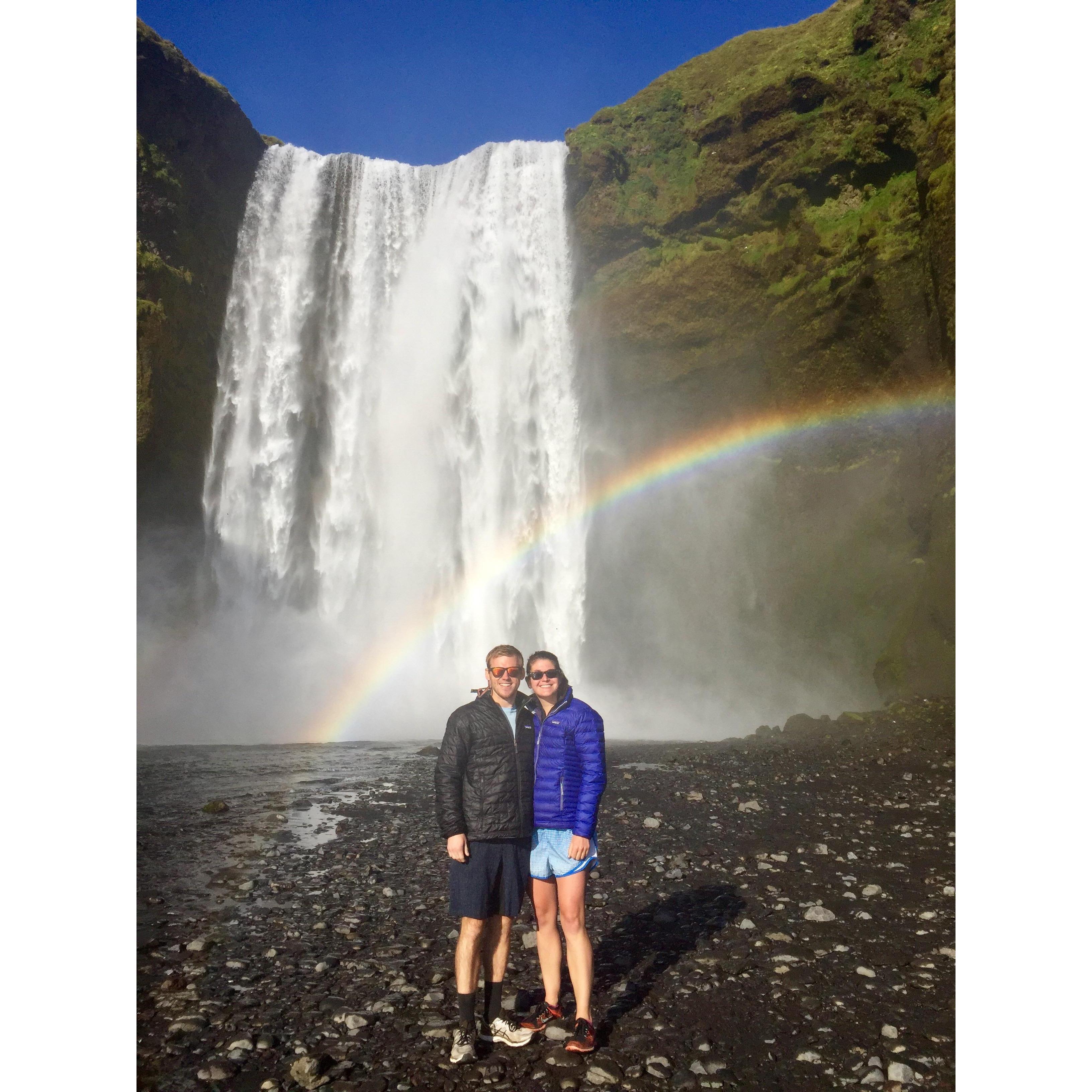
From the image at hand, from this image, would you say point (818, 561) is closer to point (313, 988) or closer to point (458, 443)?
point (458, 443)

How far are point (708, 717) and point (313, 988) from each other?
23.5m

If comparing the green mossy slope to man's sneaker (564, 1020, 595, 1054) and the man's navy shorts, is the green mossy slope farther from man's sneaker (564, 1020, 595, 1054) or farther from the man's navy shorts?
man's sneaker (564, 1020, 595, 1054)

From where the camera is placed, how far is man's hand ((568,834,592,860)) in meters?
4.41

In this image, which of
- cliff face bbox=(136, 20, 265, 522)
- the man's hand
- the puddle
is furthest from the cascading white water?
the man's hand

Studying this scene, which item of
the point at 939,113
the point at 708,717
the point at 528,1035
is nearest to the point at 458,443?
the point at 708,717

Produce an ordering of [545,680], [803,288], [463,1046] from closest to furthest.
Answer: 1. [463,1046]
2. [545,680]
3. [803,288]

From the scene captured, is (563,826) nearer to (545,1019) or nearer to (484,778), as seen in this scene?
(484,778)

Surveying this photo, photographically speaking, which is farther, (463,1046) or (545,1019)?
(545,1019)

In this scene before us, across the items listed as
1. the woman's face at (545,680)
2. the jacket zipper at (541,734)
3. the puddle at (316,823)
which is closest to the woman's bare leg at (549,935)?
the jacket zipper at (541,734)

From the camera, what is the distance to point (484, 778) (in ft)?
14.9

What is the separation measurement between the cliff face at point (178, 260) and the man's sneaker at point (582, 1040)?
2754 cm

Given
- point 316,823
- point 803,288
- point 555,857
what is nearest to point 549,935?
point 555,857

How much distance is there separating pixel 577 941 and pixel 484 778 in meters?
1.01
